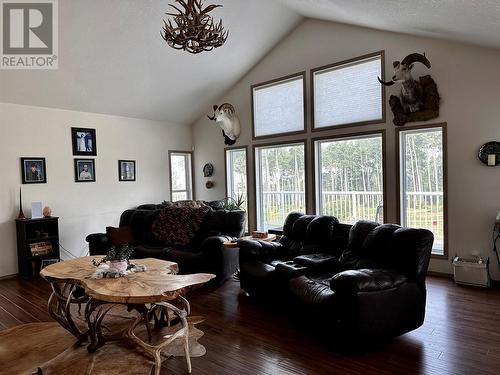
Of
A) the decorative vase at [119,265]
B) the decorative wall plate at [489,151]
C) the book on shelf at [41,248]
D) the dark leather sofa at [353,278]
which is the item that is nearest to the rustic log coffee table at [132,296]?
the decorative vase at [119,265]

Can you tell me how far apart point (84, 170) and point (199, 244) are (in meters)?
2.80

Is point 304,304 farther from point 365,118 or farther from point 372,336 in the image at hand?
point 365,118

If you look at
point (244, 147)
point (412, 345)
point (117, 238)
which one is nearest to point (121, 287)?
point (412, 345)

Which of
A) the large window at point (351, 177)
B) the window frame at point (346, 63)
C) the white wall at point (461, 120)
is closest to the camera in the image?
the white wall at point (461, 120)

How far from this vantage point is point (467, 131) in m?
4.66

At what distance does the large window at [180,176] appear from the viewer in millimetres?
8141

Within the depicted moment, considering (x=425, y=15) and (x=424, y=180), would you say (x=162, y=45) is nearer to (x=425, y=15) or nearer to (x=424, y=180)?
(x=425, y=15)

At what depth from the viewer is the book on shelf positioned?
5.61 m

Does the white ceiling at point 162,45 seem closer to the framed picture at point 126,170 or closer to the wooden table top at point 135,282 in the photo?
the framed picture at point 126,170

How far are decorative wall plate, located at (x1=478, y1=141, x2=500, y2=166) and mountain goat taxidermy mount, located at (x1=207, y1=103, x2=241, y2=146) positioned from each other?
438 centimetres

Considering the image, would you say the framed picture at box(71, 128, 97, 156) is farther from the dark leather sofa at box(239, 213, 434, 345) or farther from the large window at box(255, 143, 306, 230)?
the dark leather sofa at box(239, 213, 434, 345)

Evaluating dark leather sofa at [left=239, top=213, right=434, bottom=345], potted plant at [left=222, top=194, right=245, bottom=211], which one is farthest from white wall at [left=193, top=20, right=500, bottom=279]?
potted plant at [left=222, top=194, right=245, bottom=211]

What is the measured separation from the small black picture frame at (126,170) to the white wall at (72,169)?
0.28 feet

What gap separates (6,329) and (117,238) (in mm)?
2208
